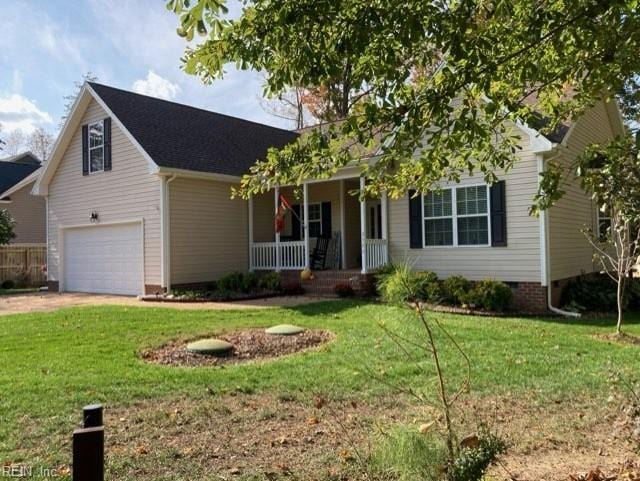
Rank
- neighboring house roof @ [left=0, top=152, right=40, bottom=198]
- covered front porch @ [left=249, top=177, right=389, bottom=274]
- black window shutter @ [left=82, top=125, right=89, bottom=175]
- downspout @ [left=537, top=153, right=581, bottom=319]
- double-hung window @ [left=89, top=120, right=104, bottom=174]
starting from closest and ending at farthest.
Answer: downspout @ [left=537, top=153, right=581, bottom=319] → covered front porch @ [left=249, top=177, right=389, bottom=274] → double-hung window @ [left=89, top=120, right=104, bottom=174] → black window shutter @ [left=82, top=125, right=89, bottom=175] → neighboring house roof @ [left=0, top=152, right=40, bottom=198]

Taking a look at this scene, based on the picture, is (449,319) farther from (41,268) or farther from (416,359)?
(41,268)

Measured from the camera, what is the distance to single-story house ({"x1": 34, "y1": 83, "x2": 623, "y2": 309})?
12211mm

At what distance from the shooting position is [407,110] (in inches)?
117

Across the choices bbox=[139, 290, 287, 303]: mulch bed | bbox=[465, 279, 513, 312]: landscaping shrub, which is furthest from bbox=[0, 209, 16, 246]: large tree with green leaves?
bbox=[465, 279, 513, 312]: landscaping shrub

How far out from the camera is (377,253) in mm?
14195

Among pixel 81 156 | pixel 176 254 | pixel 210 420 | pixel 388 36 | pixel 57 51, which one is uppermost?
pixel 57 51

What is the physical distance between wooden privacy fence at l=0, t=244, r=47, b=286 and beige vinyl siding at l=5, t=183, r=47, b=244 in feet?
13.0

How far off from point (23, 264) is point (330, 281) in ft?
49.3

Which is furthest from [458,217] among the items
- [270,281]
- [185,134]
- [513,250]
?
[185,134]

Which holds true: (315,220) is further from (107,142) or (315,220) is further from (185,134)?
(107,142)

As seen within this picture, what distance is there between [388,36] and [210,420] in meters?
3.38

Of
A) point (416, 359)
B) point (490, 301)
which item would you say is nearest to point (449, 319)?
point (490, 301)

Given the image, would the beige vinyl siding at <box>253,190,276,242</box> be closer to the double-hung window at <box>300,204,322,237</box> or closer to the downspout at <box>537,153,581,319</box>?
the double-hung window at <box>300,204,322,237</box>

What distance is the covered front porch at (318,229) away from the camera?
15.9 m
